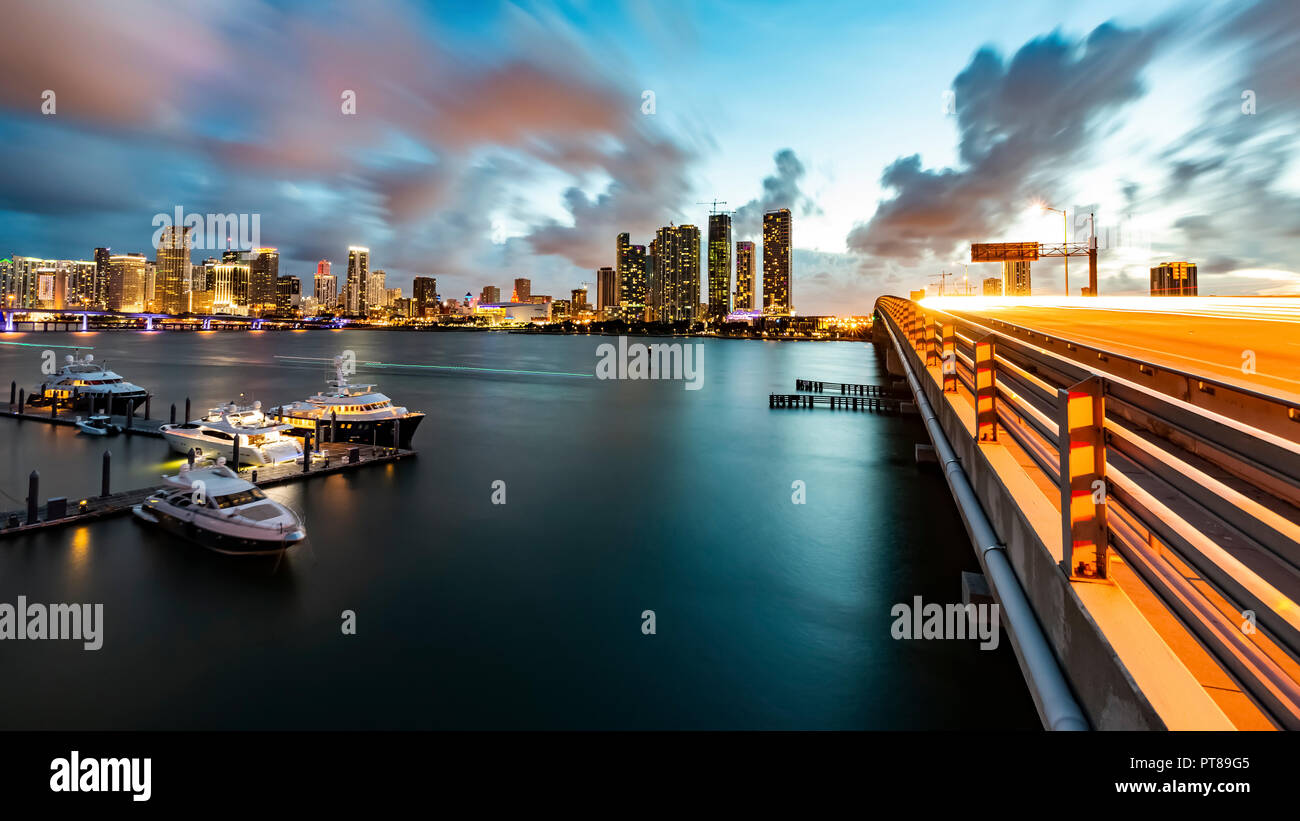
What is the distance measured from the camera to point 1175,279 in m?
50.6

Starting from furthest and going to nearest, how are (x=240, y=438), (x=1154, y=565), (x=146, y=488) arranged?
1. (x=240, y=438)
2. (x=146, y=488)
3. (x=1154, y=565)

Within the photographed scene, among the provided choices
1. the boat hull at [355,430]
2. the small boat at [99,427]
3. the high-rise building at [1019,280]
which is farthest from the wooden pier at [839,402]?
the small boat at [99,427]

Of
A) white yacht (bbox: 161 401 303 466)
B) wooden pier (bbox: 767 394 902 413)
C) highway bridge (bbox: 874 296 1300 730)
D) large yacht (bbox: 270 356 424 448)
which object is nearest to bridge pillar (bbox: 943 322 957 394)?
highway bridge (bbox: 874 296 1300 730)

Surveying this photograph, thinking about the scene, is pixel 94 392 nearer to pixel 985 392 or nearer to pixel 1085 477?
pixel 985 392

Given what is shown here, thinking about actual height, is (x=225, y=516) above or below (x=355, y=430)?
below

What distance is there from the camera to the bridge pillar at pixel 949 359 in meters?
9.52

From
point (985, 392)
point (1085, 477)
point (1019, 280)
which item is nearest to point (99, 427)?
point (985, 392)

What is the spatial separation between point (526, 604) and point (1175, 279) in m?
60.1

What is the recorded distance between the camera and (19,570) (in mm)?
18953

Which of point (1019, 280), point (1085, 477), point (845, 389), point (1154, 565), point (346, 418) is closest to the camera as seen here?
point (1154, 565)
